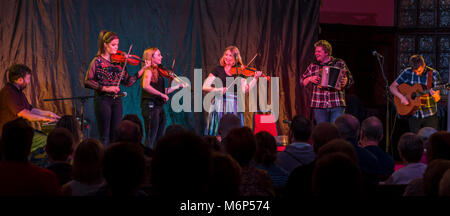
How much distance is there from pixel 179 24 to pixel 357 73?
11.1ft

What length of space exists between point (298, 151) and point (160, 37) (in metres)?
4.38

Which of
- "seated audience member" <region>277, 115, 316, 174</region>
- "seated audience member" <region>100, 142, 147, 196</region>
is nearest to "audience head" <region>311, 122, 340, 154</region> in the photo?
"seated audience member" <region>277, 115, 316, 174</region>

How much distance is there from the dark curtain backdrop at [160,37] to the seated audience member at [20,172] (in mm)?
4784

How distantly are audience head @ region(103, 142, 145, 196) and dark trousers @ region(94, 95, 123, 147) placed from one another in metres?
3.63

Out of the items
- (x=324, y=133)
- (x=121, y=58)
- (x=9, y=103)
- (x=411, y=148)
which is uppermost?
(x=121, y=58)

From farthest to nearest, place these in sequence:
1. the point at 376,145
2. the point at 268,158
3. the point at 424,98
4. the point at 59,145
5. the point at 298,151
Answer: the point at 424,98 → the point at 376,145 → the point at 298,151 → the point at 268,158 → the point at 59,145

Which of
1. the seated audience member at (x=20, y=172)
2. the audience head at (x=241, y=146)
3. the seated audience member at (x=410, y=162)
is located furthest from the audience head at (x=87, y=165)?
the seated audience member at (x=410, y=162)

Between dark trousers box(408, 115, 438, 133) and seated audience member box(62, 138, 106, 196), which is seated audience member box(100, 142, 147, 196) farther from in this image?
dark trousers box(408, 115, 438, 133)

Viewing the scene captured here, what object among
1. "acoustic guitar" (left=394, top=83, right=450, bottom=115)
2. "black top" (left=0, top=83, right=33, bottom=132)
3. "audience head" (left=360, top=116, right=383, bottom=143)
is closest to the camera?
"audience head" (left=360, top=116, right=383, bottom=143)

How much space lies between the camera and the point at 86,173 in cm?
241

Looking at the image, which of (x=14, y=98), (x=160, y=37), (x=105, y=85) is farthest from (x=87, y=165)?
(x=160, y=37)

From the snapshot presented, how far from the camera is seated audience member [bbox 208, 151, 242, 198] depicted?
186 cm

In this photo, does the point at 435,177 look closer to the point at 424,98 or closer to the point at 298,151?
the point at 298,151

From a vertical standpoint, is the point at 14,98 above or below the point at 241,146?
above
